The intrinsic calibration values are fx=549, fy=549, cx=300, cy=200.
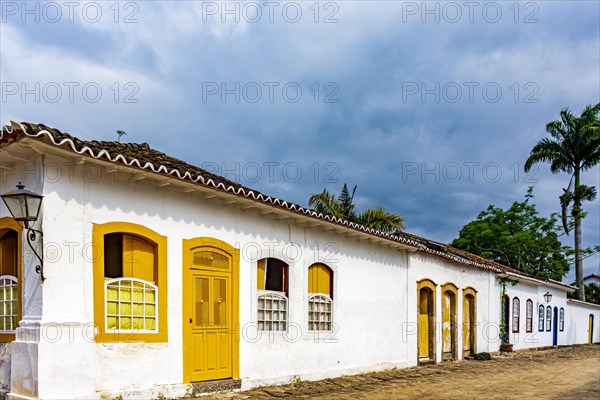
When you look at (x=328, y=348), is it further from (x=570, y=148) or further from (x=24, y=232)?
(x=570, y=148)

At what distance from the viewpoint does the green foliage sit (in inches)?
1234

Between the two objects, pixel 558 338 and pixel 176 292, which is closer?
pixel 176 292

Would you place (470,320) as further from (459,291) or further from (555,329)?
(555,329)

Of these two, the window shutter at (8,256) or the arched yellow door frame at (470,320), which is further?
the arched yellow door frame at (470,320)

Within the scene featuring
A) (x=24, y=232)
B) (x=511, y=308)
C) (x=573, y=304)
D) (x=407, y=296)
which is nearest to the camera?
(x=24, y=232)

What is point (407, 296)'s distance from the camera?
14.9 metres

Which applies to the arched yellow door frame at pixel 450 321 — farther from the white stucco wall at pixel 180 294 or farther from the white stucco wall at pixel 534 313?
the white stucco wall at pixel 534 313

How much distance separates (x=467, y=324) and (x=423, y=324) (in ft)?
11.9

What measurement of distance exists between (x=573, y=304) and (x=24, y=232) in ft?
97.7

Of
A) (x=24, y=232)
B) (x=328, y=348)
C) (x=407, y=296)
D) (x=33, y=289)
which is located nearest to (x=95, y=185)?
(x=24, y=232)

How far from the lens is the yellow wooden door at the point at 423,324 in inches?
622

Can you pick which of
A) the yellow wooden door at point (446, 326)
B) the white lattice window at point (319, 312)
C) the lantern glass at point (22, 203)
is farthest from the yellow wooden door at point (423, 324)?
the lantern glass at point (22, 203)

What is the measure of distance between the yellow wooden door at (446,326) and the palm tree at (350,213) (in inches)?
123

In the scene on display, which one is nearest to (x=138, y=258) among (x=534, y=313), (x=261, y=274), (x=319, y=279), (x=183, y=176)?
(x=183, y=176)
